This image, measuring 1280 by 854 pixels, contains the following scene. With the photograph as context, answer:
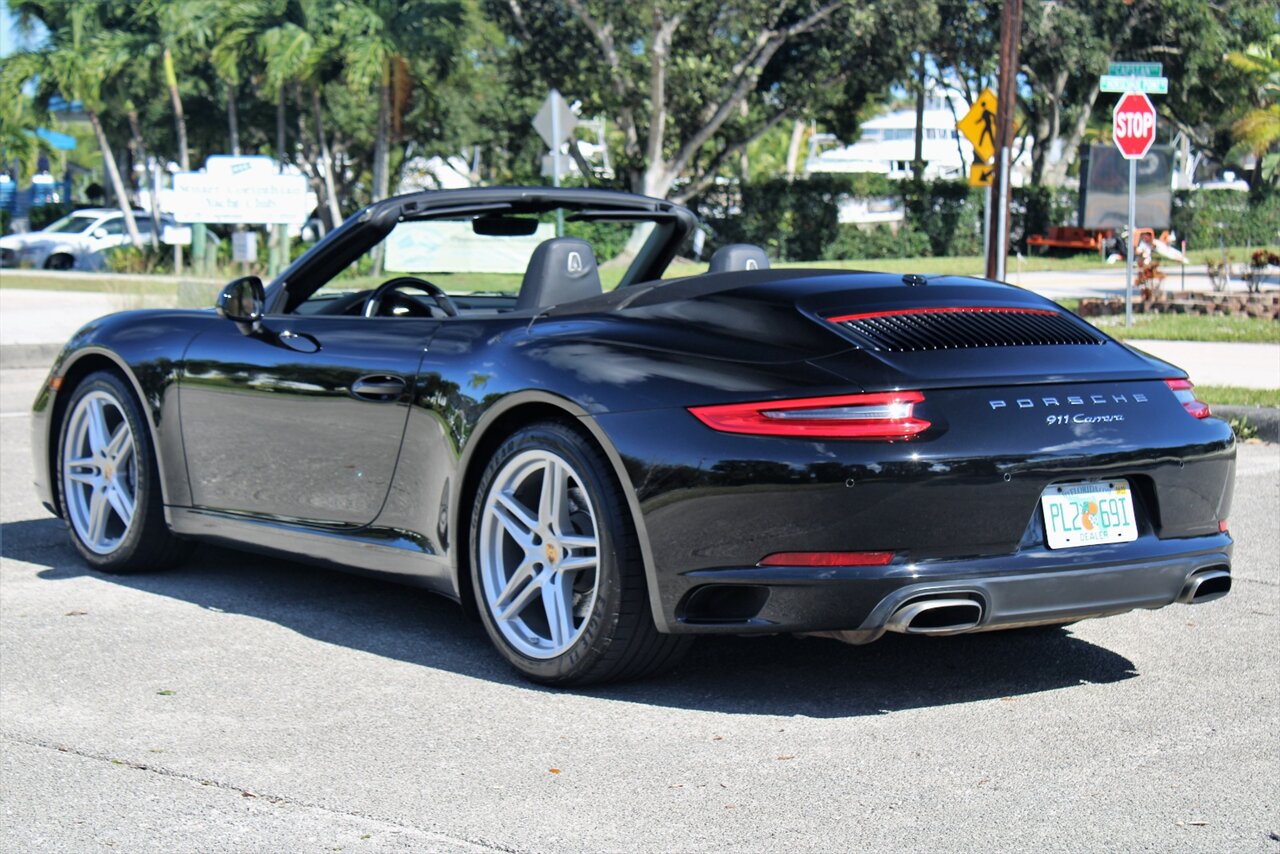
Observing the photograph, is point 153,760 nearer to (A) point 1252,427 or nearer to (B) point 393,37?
(A) point 1252,427

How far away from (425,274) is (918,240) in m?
37.9

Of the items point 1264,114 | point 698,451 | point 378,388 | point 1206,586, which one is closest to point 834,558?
point 698,451


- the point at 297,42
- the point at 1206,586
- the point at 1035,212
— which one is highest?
the point at 297,42

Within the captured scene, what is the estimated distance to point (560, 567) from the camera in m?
4.75

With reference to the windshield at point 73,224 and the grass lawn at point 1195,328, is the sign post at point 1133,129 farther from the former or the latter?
the windshield at point 73,224

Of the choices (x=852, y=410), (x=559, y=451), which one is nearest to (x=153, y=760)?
(x=559, y=451)

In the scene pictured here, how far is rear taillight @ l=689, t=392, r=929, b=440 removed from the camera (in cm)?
426

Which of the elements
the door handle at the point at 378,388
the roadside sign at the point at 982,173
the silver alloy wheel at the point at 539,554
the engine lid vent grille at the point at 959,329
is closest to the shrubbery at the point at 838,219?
the roadside sign at the point at 982,173

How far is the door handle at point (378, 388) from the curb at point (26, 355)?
12.3 metres

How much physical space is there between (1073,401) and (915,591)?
70 cm

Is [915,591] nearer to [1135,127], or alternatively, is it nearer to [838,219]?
[1135,127]

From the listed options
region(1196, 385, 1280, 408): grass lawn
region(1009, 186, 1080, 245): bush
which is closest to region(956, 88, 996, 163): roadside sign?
region(1196, 385, 1280, 408): grass lawn

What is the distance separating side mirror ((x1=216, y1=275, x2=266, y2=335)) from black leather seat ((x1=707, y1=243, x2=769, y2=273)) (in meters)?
1.56

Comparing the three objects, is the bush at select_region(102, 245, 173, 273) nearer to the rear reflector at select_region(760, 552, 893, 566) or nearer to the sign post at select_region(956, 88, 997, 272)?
the sign post at select_region(956, 88, 997, 272)
